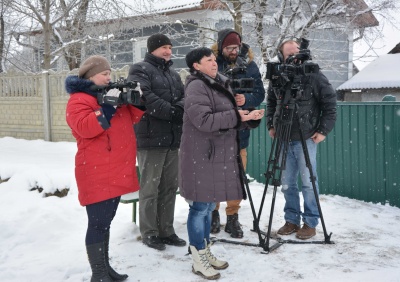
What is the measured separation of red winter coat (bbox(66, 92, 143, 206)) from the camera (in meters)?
3.13

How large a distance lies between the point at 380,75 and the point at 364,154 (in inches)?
415

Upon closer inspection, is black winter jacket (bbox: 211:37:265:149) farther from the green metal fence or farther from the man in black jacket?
the green metal fence

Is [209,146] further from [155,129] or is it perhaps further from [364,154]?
[364,154]

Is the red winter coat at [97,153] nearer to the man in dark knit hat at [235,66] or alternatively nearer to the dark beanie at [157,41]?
the dark beanie at [157,41]

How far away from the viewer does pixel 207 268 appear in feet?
11.8

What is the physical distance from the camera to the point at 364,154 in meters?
6.04

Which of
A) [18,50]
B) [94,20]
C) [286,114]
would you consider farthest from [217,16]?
[18,50]

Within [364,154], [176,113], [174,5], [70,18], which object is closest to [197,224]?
[176,113]

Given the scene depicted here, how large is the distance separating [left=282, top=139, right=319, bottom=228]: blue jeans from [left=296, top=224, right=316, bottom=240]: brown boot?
41mm

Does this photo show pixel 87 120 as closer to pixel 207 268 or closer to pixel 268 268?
pixel 207 268

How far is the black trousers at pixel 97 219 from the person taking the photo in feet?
10.8

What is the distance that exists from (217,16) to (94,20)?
449cm

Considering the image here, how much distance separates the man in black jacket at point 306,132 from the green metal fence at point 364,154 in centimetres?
179

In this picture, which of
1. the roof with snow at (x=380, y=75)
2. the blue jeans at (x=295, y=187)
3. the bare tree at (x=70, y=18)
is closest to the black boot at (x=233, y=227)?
the blue jeans at (x=295, y=187)
